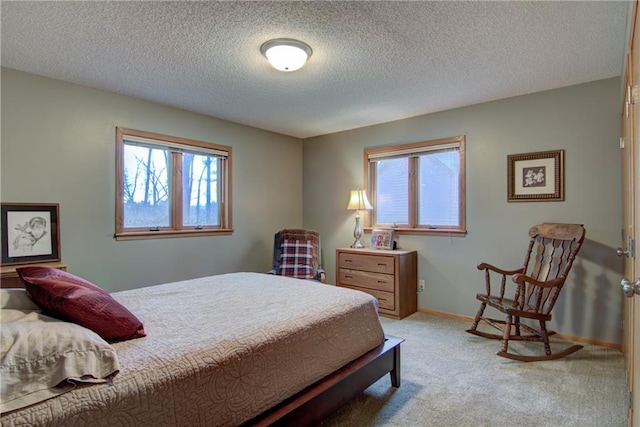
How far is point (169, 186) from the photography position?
381 centimetres

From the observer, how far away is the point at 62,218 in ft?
9.84

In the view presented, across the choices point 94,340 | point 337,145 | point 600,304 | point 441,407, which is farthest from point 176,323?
point 337,145

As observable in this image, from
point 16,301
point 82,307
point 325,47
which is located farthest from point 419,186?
point 16,301

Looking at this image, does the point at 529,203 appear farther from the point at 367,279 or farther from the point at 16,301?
the point at 16,301

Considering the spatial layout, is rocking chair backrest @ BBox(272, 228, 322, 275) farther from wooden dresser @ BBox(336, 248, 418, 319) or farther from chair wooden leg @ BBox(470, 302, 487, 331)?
chair wooden leg @ BBox(470, 302, 487, 331)

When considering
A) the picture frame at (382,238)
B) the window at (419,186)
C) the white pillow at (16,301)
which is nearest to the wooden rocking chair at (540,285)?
the window at (419,186)

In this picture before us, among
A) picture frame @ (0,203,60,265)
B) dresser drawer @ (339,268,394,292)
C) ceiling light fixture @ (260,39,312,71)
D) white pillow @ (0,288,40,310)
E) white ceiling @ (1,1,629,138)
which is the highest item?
white ceiling @ (1,1,629,138)

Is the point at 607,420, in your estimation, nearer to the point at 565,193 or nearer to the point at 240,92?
the point at 565,193

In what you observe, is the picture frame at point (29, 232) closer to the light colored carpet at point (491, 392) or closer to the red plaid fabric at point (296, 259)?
the red plaid fabric at point (296, 259)

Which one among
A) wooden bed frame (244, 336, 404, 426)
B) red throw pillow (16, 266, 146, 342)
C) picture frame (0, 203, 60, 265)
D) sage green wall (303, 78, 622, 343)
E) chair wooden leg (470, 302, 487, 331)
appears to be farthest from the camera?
chair wooden leg (470, 302, 487, 331)

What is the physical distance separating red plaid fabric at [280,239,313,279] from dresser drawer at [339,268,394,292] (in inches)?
18.7

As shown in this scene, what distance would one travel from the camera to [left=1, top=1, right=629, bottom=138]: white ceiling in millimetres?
1991

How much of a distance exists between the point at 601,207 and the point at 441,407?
7.61 feet

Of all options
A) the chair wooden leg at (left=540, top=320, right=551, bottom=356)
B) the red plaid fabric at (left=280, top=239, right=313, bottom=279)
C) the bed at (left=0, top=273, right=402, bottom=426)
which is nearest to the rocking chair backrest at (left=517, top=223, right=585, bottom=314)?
the chair wooden leg at (left=540, top=320, right=551, bottom=356)
